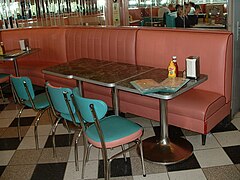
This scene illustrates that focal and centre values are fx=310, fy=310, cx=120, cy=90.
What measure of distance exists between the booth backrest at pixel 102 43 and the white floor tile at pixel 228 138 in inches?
53.7

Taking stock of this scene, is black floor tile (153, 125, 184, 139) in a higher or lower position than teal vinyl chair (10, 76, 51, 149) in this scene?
lower

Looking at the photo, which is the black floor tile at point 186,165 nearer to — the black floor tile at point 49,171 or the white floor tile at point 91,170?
the white floor tile at point 91,170

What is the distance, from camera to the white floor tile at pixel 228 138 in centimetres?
302

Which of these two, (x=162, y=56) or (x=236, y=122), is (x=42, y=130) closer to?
(x=162, y=56)

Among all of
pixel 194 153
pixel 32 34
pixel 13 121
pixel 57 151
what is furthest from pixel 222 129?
pixel 32 34

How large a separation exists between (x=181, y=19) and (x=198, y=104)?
161cm

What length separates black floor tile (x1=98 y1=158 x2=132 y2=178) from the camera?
2654 millimetres

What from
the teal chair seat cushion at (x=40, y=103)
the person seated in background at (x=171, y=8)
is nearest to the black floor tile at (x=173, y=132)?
the teal chair seat cushion at (x=40, y=103)

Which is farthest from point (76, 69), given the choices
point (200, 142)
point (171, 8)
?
point (171, 8)

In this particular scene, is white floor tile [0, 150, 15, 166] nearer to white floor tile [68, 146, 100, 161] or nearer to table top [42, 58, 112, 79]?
white floor tile [68, 146, 100, 161]

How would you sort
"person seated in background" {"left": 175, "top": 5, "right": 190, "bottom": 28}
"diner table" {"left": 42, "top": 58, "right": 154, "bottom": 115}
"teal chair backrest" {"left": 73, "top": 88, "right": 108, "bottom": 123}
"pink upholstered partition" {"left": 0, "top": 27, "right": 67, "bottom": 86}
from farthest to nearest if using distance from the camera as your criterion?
"pink upholstered partition" {"left": 0, "top": 27, "right": 67, "bottom": 86}, "person seated in background" {"left": 175, "top": 5, "right": 190, "bottom": 28}, "diner table" {"left": 42, "top": 58, "right": 154, "bottom": 115}, "teal chair backrest" {"left": 73, "top": 88, "right": 108, "bottom": 123}

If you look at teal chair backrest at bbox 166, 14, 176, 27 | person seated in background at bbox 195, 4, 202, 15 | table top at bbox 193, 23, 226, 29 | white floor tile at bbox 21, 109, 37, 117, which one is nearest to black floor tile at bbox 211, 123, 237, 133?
table top at bbox 193, 23, 226, 29

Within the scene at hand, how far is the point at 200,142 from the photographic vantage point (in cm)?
308

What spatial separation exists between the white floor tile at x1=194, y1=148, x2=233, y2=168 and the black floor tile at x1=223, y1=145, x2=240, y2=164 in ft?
0.12
